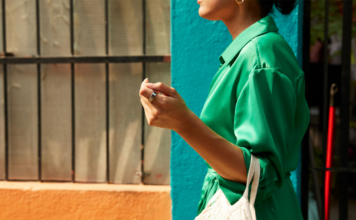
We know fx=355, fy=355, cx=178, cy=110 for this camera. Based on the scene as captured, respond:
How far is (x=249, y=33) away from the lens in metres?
1.25

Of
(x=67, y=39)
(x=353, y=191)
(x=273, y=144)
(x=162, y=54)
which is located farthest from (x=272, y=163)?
(x=353, y=191)

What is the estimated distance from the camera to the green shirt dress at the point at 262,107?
105cm

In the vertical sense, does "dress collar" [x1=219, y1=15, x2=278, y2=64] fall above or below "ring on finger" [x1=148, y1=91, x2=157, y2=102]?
above

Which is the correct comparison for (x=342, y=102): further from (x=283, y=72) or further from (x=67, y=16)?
(x=67, y=16)

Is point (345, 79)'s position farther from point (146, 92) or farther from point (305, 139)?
point (146, 92)

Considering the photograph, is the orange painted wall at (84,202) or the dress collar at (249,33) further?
the orange painted wall at (84,202)

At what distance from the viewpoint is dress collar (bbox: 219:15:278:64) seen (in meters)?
1.21

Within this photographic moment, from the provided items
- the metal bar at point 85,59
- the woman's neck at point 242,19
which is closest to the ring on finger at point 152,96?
the woman's neck at point 242,19

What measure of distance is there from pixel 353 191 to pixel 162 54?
3.88 metres

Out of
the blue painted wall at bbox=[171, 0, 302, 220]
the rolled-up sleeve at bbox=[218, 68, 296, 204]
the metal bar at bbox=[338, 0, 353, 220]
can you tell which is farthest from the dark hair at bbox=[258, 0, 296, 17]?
the metal bar at bbox=[338, 0, 353, 220]

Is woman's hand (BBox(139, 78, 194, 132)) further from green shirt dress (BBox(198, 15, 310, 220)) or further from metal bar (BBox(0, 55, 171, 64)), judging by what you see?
metal bar (BBox(0, 55, 171, 64))

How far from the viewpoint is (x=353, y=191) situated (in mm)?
5148

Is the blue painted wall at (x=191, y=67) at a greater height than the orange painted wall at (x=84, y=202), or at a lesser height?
greater

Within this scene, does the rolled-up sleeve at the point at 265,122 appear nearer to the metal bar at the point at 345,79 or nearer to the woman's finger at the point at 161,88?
the woman's finger at the point at 161,88
